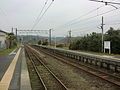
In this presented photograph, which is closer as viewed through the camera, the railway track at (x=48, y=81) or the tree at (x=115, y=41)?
the railway track at (x=48, y=81)

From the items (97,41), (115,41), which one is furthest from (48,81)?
(97,41)

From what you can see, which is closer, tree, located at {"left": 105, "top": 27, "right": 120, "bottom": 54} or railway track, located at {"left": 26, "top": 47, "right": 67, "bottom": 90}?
railway track, located at {"left": 26, "top": 47, "right": 67, "bottom": 90}

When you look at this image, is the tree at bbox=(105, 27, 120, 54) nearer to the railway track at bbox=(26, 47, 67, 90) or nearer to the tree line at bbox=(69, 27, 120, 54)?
the tree line at bbox=(69, 27, 120, 54)

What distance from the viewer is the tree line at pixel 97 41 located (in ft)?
174

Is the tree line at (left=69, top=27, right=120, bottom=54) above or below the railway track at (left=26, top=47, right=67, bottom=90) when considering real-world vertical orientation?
above

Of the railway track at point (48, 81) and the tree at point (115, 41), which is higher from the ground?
the tree at point (115, 41)

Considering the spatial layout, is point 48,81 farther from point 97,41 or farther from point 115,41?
point 97,41

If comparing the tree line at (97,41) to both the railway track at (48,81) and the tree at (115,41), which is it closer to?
the tree at (115,41)

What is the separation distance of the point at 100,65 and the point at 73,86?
12362 mm

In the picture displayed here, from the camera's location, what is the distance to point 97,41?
192ft

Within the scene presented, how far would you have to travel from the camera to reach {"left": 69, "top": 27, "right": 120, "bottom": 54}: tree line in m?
52.9

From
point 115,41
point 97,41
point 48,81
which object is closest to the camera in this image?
point 48,81

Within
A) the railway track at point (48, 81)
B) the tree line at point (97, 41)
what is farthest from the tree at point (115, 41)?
the railway track at point (48, 81)

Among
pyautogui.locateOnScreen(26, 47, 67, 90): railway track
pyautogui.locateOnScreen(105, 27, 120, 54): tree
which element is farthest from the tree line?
pyautogui.locateOnScreen(26, 47, 67, 90): railway track
